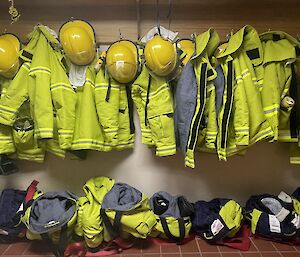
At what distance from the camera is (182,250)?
1476 mm

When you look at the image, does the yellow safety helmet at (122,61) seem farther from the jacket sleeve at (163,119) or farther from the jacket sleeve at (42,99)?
the jacket sleeve at (42,99)

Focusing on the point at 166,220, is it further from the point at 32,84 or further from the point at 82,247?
the point at 32,84

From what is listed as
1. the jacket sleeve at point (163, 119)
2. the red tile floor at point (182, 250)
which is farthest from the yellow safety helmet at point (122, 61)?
the red tile floor at point (182, 250)

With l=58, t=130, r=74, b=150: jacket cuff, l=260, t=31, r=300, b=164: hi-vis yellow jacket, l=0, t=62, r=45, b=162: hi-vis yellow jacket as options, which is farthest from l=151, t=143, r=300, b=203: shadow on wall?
l=0, t=62, r=45, b=162: hi-vis yellow jacket

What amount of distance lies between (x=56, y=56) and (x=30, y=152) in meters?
0.51

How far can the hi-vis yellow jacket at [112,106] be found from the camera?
1407 mm

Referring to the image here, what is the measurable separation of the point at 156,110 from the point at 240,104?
15.1 inches

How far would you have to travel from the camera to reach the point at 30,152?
1516 millimetres

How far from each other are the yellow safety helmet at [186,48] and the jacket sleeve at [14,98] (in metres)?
0.76

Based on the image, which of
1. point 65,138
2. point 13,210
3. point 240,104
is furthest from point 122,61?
point 13,210

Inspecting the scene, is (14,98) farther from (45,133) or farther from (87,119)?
(87,119)

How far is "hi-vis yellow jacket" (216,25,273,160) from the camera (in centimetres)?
130

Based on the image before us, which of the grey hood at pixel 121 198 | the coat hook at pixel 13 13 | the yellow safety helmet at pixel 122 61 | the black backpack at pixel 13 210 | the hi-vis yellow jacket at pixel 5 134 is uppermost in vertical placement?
the coat hook at pixel 13 13

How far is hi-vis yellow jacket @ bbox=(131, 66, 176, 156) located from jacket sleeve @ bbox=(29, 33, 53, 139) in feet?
1.32
